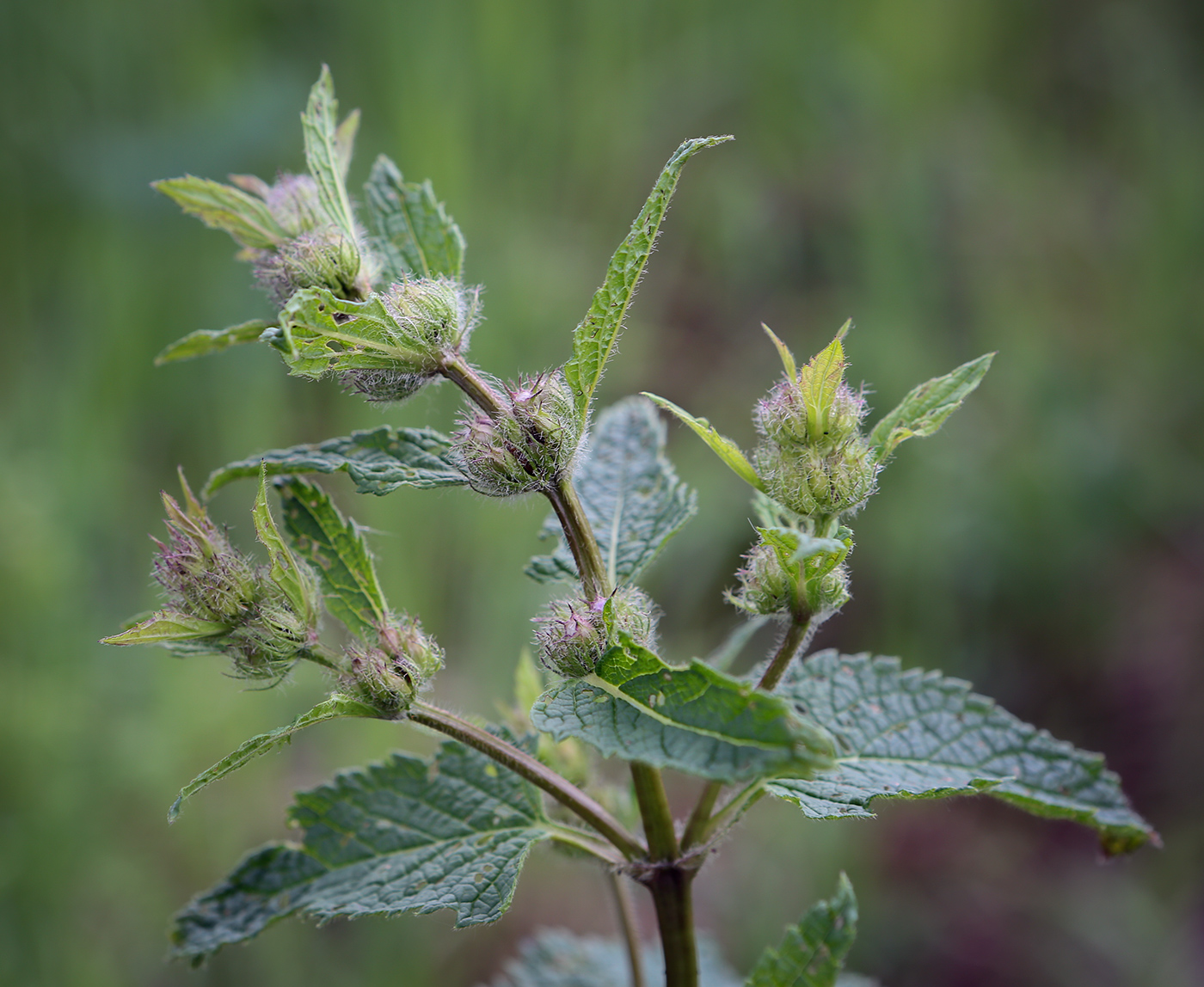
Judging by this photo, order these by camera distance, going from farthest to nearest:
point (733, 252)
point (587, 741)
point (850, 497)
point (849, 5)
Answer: point (849, 5)
point (733, 252)
point (850, 497)
point (587, 741)

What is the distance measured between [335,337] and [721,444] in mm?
529

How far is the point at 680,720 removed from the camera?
1165 mm

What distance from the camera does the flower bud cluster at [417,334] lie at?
1356 millimetres

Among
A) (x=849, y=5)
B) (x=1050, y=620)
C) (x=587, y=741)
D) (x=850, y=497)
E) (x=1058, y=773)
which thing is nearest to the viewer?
(x=587, y=741)

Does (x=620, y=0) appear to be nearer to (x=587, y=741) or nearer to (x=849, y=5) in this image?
(x=849, y=5)

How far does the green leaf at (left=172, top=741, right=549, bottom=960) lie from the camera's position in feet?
5.01

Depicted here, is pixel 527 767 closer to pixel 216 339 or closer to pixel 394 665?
pixel 394 665

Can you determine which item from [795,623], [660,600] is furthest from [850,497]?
[660,600]

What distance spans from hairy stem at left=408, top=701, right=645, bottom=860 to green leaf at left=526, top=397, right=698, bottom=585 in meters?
0.31

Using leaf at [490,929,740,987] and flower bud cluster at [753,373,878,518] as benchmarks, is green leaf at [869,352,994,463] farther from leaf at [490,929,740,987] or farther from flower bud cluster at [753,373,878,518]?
leaf at [490,929,740,987]

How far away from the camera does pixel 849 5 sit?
5742mm

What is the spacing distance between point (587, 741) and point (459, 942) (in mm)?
3063

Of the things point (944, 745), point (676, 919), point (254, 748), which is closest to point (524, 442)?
point (254, 748)

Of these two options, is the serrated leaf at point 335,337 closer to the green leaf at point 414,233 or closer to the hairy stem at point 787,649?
the green leaf at point 414,233
